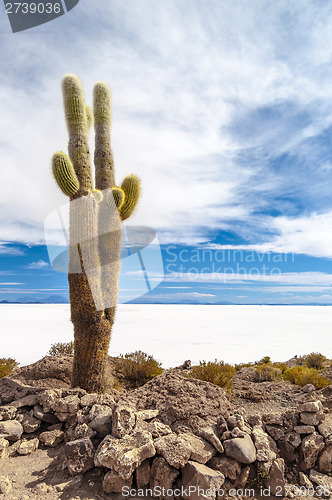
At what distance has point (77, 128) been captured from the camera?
282 inches

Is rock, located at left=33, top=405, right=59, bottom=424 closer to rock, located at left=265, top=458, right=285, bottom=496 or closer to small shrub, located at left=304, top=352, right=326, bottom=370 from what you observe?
rock, located at left=265, top=458, right=285, bottom=496

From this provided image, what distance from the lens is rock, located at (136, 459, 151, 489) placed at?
3.79 metres

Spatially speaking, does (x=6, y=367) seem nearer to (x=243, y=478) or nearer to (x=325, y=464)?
(x=243, y=478)

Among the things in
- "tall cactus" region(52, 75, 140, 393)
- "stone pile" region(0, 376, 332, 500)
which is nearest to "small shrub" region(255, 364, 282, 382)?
"stone pile" region(0, 376, 332, 500)

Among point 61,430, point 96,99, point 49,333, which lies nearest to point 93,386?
point 61,430

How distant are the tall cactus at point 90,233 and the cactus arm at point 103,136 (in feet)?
0.08

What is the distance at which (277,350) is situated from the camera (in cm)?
1648

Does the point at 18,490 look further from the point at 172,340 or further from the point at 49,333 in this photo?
the point at 49,333

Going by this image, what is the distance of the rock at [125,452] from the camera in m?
3.70

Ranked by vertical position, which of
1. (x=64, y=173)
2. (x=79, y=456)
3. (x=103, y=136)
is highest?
(x=103, y=136)

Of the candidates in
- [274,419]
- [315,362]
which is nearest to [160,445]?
[274,419]

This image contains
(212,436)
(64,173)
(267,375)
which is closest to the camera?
(212,436)

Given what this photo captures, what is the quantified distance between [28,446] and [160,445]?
222 cm

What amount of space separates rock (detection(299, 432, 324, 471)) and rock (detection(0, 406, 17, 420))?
179 inches
